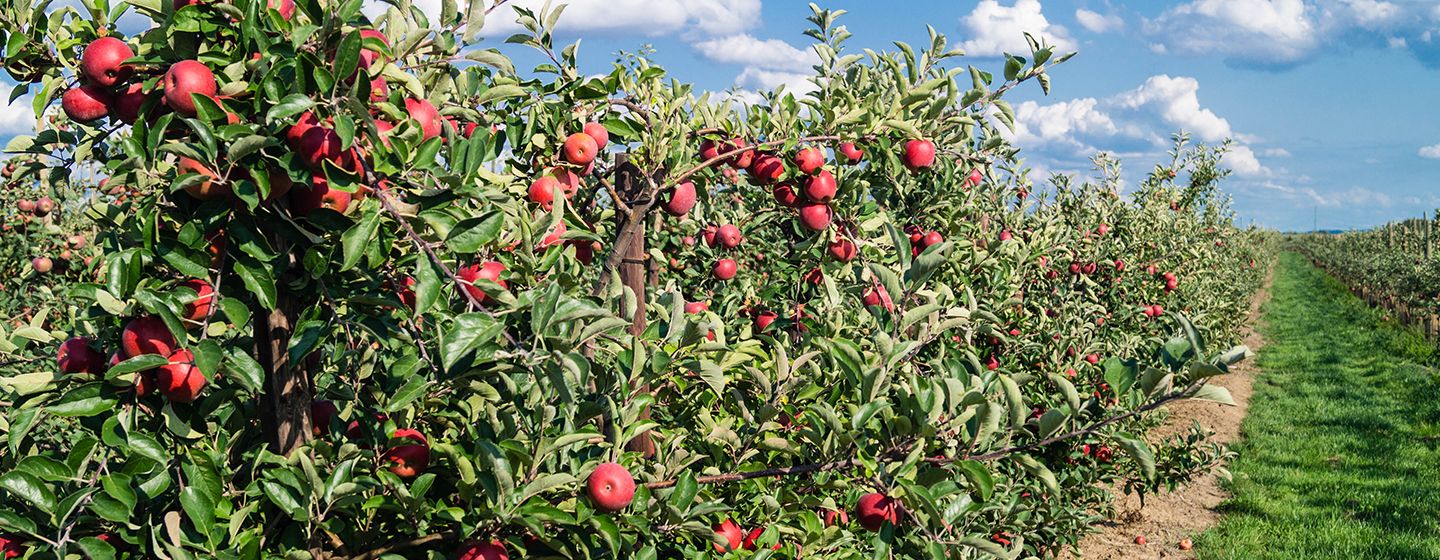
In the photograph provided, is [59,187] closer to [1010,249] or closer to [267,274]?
[267,274]

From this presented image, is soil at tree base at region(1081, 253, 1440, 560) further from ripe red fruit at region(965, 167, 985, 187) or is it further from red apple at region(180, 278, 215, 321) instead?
red apple at region(180, 278, 215, 321)

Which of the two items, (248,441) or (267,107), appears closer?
(267,107)

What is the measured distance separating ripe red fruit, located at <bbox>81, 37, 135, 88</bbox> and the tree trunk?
1.28 ft

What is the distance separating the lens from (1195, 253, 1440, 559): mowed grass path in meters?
6.43

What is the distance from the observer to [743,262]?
5.44 metres

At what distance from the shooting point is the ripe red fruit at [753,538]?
2234mm

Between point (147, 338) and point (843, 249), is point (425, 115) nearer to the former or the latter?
point (147, 338)

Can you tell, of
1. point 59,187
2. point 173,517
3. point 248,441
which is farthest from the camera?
point 248,441

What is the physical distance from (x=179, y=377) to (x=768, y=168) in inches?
66.5

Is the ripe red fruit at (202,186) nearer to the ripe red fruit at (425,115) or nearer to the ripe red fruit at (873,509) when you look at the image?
the ripe red fruit at (425,115)

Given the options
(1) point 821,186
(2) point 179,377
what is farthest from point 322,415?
(1) point 821,186

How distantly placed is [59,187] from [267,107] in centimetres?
63

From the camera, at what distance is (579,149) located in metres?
2.39

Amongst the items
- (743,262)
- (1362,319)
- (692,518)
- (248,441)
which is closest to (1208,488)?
(743,262)
